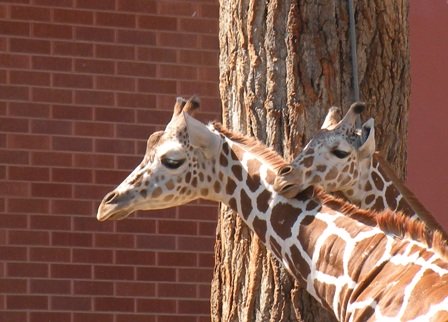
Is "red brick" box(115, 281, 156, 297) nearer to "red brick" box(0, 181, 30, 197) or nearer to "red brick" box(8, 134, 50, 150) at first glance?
"red brick" box(0, 181, 30, 197)

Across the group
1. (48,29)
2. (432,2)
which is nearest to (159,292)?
(48,29)

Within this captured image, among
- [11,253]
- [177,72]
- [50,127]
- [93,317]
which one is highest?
[177,72]

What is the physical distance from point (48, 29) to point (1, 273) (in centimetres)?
161

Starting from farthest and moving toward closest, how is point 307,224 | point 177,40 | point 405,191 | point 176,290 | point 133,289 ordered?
point 177,40 < point 176,290 < point 133,289 < point 405,191 < point 307,224

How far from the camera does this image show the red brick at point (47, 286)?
34.3ft

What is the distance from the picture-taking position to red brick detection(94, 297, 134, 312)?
10.6 meters

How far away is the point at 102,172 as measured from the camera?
34.8 ft

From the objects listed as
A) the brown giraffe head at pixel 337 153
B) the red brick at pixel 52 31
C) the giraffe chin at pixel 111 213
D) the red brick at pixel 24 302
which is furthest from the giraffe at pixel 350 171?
the red brick at pixel 52 31

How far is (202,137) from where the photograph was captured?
24.3 feet

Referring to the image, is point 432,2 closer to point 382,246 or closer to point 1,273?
point 1,273

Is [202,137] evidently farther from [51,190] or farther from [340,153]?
[51,190]

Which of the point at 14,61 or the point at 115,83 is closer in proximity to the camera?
the point at 14,61

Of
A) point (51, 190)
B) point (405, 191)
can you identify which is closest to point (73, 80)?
point (51, 190)

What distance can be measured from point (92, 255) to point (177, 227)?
0.61 m
